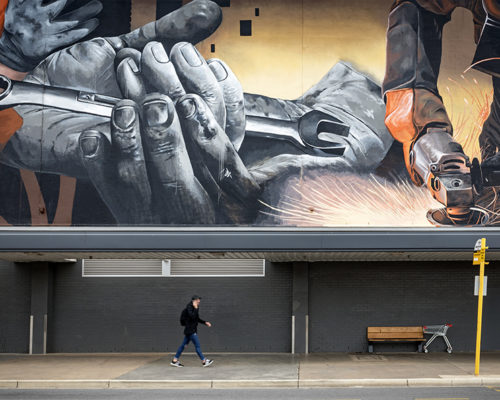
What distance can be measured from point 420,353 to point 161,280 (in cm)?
685

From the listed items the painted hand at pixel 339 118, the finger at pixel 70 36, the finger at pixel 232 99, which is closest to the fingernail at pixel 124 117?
the finger at pixel 70 36

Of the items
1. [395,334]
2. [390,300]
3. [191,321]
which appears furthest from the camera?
[390,300]

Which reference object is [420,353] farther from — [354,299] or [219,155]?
[219,155]

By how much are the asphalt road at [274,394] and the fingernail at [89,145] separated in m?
6.03

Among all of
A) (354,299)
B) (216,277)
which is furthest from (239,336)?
(354,299)

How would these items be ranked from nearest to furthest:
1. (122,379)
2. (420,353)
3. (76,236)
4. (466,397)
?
1. (466,397)
2. (122,379)
3. (76,236)
4. (420,353)

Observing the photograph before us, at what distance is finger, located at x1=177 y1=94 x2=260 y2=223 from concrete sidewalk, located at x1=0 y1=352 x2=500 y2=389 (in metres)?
3.63

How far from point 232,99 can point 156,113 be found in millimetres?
1812

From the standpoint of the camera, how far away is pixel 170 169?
1631cm

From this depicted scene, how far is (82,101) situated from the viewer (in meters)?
16.6

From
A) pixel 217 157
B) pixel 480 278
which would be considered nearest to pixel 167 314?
pixel 217 157

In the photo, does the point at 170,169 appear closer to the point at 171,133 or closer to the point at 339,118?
the point at 171,133

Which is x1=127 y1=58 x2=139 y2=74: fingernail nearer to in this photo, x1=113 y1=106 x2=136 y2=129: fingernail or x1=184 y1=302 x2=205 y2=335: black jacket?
x1=113 y1=106 x2=136 y2=129: fingernail

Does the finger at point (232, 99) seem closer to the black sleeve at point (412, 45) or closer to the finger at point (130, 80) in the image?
the finger at point (130, 80)
